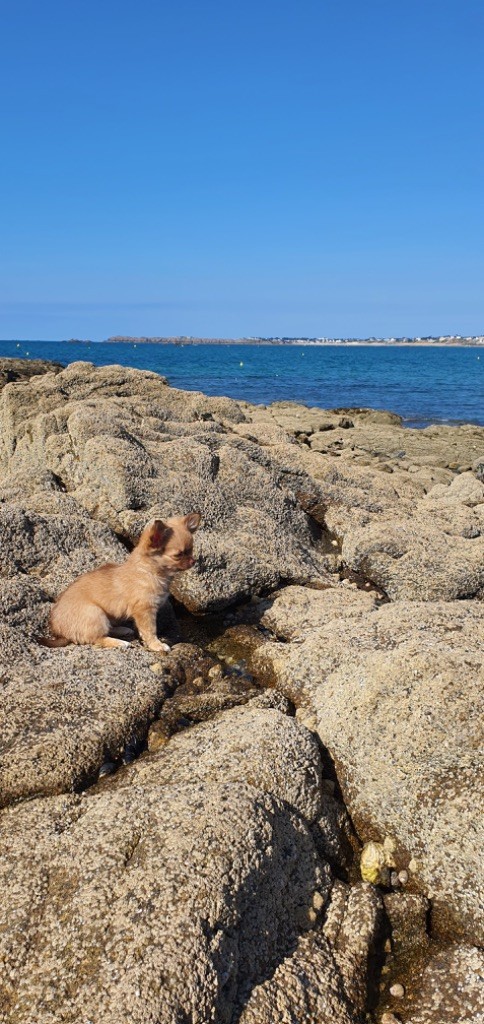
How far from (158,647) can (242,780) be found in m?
2.35

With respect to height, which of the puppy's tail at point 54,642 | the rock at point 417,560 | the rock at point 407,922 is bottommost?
the rock at point 407,922

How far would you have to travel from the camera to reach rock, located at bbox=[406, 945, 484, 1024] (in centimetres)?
398

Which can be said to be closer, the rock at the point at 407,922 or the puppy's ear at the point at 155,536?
the rock at the point at 407,922

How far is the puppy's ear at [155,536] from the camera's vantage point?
286 inches

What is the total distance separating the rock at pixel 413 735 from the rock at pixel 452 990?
20 centimetres

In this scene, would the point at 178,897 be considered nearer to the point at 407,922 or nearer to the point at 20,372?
the point at 407,922

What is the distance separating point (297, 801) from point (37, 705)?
7.41 ft

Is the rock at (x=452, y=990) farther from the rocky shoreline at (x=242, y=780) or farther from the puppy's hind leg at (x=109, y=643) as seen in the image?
the puppy's hind leg at (x=109, y=643)

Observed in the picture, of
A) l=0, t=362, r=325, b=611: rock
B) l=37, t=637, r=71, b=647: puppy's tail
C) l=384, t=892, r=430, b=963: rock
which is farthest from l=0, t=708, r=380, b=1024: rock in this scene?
l=0, t=362, r=325, b=611: rock

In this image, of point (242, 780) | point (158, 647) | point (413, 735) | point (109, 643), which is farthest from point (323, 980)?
point (109, 643)

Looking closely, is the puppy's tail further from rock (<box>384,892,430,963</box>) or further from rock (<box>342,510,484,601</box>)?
rock (<box>342,510,484,601</box>)

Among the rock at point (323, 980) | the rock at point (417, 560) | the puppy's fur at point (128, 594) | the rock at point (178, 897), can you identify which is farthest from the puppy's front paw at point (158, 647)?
the rock at point (417, 560)

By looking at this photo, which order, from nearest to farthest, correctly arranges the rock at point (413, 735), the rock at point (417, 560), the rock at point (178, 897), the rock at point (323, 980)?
the rock at point (178, 897), the rock at point (323, 980), the rock at point (413, 735), the rock at point (417, 560)

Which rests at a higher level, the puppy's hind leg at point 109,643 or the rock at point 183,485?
the rock at point 183,485
